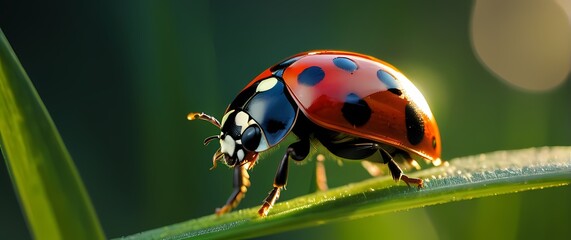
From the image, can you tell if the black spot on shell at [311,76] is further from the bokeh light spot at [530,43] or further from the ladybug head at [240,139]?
the bokeh light spot at [530,43]

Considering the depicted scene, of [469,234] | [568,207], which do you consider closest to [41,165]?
[469,234]

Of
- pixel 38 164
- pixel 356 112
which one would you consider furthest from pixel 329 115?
pixel 38 164

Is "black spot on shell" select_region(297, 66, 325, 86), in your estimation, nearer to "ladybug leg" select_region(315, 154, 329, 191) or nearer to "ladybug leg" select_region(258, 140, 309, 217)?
"ladybug leg" select_region(258, 140, 309, 217)

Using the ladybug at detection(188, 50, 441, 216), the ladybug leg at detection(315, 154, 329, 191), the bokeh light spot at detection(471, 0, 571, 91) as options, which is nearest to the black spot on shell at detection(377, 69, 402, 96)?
the ladybug at detection(188, 50, 441, 216)

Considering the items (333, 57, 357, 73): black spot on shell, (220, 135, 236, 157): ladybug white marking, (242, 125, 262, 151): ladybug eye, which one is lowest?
(220, 135, 236, 157): ladybug white marking

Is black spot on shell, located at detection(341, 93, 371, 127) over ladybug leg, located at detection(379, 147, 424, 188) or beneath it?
over
